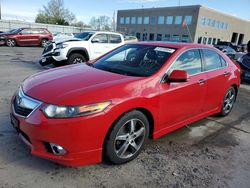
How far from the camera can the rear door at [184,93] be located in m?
3.34

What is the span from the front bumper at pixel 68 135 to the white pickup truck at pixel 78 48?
6.36 metres

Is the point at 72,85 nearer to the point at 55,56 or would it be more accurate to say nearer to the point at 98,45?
the point at 55,56

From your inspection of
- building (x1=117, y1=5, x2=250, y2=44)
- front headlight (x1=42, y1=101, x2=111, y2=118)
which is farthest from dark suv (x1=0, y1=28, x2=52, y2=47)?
building (x1=117, y1=5, x2=250, y2=44)

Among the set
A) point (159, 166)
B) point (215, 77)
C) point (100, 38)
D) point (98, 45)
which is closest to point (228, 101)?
point (215, 77)

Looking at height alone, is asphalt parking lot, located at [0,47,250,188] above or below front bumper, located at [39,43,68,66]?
below

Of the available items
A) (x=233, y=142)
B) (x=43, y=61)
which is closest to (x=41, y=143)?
(x=233, y=142)

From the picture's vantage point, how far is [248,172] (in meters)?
3.06

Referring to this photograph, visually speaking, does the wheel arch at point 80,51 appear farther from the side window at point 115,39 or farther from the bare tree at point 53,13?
the bare tree at point 53,13

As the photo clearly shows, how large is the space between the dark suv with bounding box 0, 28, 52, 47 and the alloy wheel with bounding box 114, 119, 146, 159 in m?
19.3

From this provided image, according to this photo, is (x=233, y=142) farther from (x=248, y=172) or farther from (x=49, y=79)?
(x=49, y=79)

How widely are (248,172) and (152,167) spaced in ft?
4.15

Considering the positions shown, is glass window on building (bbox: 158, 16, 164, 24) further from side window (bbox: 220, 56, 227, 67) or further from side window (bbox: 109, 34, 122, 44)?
side window (bbox: 220, 56, 227, 67)

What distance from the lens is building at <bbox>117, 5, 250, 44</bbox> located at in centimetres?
4938

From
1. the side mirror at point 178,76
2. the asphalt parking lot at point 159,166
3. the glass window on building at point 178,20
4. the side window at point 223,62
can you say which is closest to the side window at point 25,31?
the asphalt parking lot at point 159,166
